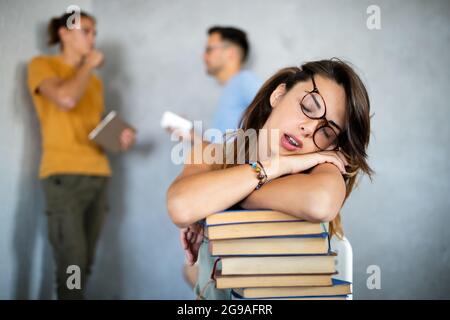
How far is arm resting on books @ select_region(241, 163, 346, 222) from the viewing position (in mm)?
746

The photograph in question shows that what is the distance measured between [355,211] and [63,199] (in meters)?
1.56

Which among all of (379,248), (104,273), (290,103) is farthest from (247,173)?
(104,273)

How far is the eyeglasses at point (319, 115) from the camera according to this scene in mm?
932

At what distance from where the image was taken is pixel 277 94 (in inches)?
41.6

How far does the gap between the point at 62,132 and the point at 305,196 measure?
196cm

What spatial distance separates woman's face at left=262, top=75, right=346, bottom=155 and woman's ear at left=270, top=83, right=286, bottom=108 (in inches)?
2.2

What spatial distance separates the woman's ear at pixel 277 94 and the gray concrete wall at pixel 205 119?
1.58 metres

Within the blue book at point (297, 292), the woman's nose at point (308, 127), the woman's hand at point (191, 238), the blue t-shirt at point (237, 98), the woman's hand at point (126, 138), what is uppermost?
the blue t-shirt at point (237, 98)

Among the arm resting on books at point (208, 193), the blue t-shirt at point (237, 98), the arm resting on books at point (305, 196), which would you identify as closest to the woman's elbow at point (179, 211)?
the arm resting on books at point (208, 193)

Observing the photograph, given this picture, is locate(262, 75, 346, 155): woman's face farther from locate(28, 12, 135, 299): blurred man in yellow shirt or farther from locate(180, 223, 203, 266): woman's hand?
locate(28, 12, 135, 299): blurred man in yellow shirt

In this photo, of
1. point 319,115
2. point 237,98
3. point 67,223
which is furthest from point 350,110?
point 67,223


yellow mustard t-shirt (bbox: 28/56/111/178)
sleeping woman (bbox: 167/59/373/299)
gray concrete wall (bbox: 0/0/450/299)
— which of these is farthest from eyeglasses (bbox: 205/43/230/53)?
sleeping woman (bbox: 167/59/373/299)

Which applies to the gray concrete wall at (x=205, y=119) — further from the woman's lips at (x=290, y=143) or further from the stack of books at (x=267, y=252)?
the stack of books at (x=267, y=252)
